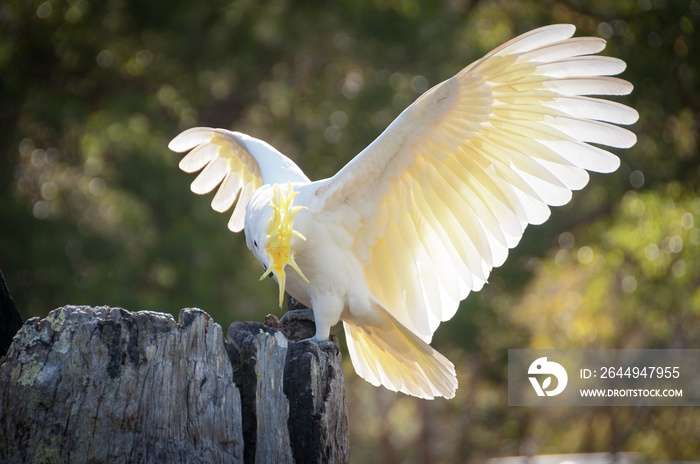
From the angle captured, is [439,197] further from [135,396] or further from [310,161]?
[310,161]

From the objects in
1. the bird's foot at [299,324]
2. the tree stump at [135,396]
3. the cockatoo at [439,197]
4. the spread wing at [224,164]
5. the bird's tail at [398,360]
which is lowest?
the tree stump at [135,396]

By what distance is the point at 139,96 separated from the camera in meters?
6.91

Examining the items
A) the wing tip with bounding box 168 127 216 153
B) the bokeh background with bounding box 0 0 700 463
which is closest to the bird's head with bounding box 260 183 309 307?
the wing tip with bounding box 168 127 216 153

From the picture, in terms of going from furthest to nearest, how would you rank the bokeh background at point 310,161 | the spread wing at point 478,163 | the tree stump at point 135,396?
the bokeh background at point 310,161
the spread wing at point 478,163
the tree stump at point 135,396

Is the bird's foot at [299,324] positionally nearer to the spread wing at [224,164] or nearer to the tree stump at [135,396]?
the spread wing at [224,164]

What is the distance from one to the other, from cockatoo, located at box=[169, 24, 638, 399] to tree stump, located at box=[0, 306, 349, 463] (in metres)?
0.52

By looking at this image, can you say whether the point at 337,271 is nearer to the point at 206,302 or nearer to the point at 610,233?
the point at 206,302

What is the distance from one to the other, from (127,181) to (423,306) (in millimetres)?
4159

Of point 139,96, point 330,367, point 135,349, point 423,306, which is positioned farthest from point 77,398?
point 139,96

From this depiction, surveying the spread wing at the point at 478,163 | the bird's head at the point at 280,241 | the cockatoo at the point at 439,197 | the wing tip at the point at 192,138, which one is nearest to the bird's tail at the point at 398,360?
the cockatoo at the point at 439,197

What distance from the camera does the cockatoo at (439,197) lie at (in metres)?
2.40

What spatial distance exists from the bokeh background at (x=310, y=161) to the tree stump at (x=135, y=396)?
157 inches

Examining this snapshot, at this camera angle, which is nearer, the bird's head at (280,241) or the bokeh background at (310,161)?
the bird's head at (280,241)

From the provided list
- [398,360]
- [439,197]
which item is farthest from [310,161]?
[439,197]
